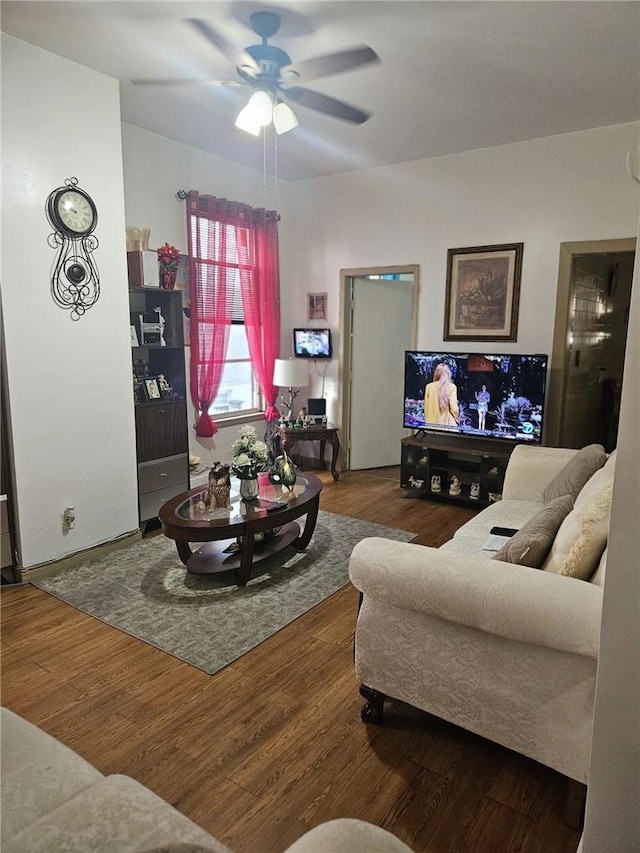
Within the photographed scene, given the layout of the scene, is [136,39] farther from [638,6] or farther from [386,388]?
[386,388]

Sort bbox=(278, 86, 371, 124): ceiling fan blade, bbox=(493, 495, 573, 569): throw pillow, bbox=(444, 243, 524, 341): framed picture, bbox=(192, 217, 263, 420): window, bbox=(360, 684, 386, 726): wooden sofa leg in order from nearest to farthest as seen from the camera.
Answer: bbox=(493, 495, 573, 569): throw pillow → bbox=(360, 684, 386, 726): wooden sofa leg → bbox=(278, 86, 371, 124): ceiling fan blade → bbox=(444, 243, 524, 341): framed picture → bbox=(192, 217, 263, 420): window

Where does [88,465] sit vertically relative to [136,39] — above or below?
below

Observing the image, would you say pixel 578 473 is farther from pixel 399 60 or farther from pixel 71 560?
pixel 71 560

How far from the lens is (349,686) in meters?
2.30

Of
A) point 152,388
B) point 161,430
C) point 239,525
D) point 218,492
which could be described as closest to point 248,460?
point 218,492

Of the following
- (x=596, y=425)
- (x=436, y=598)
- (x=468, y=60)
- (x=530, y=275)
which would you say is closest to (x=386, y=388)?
(x=530, y=275)

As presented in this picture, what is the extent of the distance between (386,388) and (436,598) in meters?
4.37

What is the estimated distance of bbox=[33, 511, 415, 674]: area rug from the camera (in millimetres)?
2627

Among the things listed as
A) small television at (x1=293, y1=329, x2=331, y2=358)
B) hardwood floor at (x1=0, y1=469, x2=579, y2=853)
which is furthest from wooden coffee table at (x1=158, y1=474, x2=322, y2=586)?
small television at (x1=293, y1=329, x2=331, y2=358)

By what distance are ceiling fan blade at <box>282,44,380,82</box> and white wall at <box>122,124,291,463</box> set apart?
148cm

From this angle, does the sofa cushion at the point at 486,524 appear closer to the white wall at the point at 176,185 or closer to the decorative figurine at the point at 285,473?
the decorative figurine at the point at 285,473

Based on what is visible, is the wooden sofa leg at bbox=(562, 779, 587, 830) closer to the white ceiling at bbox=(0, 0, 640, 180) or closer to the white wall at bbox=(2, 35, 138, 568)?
the white wall at bbox=(2, 35, 138, 568)

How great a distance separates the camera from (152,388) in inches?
162

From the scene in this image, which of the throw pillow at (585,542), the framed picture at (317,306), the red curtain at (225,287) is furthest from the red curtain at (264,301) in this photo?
the throw pillow at (585,542)
